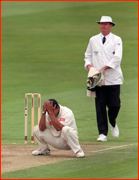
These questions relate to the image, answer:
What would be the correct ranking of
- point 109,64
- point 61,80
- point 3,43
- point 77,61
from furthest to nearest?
point 3,43
point 77,61
point 61,80
point 109,64

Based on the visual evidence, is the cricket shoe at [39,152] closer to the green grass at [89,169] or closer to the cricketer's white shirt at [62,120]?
the cricketer's white shirt at [62,120]

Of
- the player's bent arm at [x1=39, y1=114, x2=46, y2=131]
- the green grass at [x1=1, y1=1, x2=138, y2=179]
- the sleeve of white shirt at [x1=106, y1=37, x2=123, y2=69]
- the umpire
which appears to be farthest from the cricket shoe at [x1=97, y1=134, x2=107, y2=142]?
the player's bent arm at [x1=39, y1=114, x2=46, y2=131]

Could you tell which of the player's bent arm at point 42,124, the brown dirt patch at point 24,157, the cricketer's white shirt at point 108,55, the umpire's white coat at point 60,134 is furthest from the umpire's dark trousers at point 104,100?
the player's bent arm at point 42,124

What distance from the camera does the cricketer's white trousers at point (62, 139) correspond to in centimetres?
635

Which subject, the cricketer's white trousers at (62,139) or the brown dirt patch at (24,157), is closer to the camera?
the brown dirt patch at (24,157)

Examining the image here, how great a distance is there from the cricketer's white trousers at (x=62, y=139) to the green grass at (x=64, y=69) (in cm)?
27

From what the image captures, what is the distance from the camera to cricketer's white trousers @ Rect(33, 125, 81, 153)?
635cm

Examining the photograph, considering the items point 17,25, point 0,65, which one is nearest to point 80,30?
point 17,25

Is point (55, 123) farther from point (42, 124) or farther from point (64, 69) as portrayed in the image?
point (64, 69)

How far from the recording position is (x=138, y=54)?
19.0 meters

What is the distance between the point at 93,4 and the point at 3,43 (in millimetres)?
8622

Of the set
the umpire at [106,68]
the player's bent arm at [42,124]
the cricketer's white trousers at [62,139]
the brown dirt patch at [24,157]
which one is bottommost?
the brown dirt patch at [24,157]

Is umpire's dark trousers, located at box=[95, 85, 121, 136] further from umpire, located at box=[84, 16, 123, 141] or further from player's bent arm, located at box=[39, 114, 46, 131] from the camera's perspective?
player's bent arm, located at box=[39, 114, 46, 131]

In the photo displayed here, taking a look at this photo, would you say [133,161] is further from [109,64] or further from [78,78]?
[78,78]
